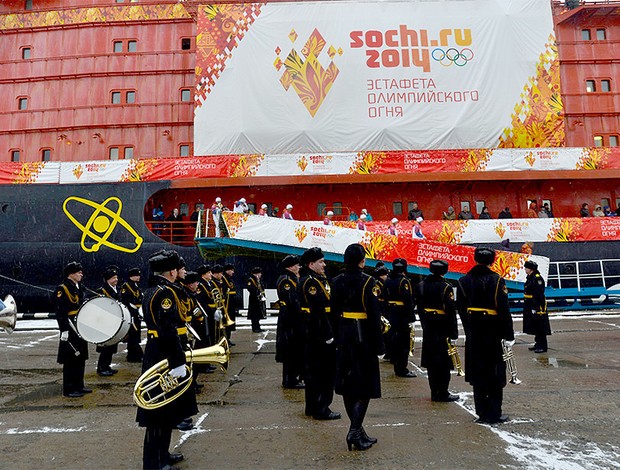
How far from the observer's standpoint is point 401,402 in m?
5.27

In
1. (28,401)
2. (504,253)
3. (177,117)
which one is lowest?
(28,401)

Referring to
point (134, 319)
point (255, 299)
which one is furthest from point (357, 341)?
point (255, 299)

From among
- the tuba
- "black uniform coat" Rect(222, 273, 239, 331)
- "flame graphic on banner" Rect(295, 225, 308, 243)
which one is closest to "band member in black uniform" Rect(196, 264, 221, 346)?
"black uniform coat" Rect(222, 273, 239, 331)

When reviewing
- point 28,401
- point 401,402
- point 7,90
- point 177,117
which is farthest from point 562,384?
point 7,90

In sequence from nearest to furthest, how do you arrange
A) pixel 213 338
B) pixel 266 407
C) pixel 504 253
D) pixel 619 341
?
pixel 266 407 < pixel 213 338 < pixel 619 341 < pixel 504 253

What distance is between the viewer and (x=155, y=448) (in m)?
3.31

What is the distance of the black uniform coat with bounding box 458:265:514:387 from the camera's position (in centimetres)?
446

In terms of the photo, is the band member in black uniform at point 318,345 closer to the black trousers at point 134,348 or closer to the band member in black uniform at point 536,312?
the black trousers at point 134,348

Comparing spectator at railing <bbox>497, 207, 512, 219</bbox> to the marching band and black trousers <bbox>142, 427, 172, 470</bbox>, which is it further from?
black trousers <bbox>142, 427, 172, 470</bbox>

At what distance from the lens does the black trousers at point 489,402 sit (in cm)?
437

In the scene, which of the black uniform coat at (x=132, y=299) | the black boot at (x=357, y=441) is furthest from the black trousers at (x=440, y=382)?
the black uniform coat at (x=132, y=299)

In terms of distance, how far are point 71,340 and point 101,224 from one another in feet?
37.1

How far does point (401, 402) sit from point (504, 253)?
35.0ft

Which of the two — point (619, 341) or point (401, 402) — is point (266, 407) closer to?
point (401, 402)
